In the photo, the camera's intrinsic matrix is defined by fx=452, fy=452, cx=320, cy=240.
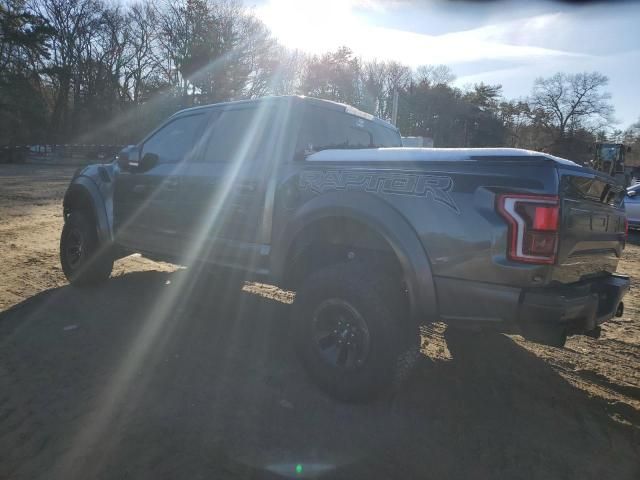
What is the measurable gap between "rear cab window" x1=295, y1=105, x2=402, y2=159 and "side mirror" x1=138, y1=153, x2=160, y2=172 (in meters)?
1.89

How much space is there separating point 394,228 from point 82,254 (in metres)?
4.06

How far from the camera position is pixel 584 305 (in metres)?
2.56

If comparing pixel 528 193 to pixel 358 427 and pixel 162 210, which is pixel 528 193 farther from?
pixel 162 210

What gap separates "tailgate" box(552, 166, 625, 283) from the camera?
2.53m

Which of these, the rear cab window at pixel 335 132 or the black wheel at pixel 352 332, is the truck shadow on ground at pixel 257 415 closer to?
the black wheel at pixel 352 332

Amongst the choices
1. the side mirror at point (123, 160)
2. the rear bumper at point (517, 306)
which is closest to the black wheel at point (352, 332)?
the rear bumper at point (517, 306)

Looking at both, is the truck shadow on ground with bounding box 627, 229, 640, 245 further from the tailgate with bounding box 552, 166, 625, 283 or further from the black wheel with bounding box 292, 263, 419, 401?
the black wheel with bounding box 292, 263, 419, 401

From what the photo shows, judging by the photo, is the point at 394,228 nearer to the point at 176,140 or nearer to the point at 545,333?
the point at 545,333

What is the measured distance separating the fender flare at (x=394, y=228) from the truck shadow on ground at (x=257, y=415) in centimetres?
79

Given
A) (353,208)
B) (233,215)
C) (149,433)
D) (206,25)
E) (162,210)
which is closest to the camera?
(149,433)

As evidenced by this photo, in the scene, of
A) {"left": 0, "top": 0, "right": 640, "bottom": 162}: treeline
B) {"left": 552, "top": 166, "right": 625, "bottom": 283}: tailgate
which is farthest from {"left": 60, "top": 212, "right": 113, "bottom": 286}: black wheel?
{"left": 0, "top": 0, "right": 640, "bottom": 162}: treeline

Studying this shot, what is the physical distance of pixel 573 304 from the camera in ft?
8.07

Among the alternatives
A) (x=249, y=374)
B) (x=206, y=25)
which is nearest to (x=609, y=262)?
(x=249, y=374)

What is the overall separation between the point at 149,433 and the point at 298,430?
2.85 ft
